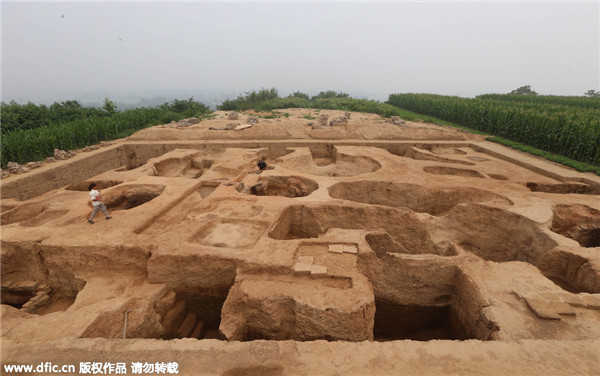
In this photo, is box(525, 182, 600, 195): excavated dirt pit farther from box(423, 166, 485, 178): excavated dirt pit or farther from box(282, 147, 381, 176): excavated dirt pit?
box(282, 147, 381, 176): excavated dirt pit

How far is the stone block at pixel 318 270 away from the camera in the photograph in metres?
4.51

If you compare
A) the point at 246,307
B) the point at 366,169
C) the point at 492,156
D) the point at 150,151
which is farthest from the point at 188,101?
the point at 246,307

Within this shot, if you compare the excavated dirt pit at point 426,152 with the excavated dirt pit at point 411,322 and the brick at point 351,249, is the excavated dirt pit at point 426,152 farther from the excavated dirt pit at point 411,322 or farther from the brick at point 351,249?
the brick at point 351,249

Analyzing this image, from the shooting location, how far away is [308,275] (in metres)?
4.57

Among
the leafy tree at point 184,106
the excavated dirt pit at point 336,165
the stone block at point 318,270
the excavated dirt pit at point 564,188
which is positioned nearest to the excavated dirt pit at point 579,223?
the excavated dirt pit at point 564,188

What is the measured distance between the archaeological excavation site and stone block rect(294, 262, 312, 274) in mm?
24

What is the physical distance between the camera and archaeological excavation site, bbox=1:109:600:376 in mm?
3070

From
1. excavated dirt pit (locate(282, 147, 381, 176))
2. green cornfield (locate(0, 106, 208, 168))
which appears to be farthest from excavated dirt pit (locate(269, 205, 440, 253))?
green cornfield (locate(0, 106, 208, 168))

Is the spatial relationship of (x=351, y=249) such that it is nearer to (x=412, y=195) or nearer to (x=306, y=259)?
(x=306, y=259)

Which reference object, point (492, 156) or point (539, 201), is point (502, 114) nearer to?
point (492, 156)

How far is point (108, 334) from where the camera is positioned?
4176 mm

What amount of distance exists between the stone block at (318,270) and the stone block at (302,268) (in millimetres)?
51

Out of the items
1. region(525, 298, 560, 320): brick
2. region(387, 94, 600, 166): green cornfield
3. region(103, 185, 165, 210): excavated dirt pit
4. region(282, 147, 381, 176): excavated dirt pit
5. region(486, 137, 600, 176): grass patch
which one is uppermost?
region(387, 94, 600, 166): green cornfield

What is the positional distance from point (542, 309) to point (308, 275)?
3.21m
